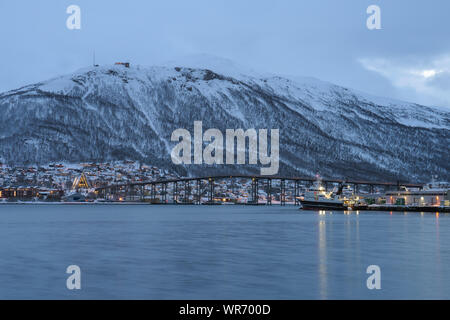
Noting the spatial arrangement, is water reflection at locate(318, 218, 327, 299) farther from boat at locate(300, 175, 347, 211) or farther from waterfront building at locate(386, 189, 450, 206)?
waterfront building at locate(386, 189, 450, 206)

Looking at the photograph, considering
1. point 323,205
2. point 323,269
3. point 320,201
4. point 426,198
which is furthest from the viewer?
point 320,201

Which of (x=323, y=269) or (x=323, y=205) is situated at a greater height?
(x=323, y=269)

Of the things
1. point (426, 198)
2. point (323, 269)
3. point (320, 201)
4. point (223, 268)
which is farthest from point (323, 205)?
point (223, 268)

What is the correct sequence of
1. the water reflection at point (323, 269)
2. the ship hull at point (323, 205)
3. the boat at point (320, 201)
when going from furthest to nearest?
the boat at point (320, 201)
the ship hull at point (323, 205)
the water reflection at point (323, 269)

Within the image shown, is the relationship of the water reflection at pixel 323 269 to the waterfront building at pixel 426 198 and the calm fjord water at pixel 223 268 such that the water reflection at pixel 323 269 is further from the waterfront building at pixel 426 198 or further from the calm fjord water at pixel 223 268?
the waterfront building at pixel 426 198

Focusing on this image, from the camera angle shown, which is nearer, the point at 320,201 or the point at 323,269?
the point at 323,269

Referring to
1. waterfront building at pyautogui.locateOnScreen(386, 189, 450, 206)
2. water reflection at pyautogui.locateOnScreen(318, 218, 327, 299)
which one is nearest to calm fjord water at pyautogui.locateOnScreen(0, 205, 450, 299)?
water reflection at pyautogui.locateOnScreen(318, 218, 327, 299)

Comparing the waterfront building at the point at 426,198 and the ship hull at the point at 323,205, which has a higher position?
the waterfront building at the point at 426,198

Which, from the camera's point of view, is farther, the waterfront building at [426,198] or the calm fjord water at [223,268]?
the waterfront building at [426,198]

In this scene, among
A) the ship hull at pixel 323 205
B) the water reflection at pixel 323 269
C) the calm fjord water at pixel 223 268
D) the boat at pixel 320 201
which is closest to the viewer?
the calm fjord water at pixel 223 268

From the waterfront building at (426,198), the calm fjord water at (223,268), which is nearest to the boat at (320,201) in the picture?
the waterfront building at (426,198)

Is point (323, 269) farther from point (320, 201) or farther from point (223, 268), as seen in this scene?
point (320, 201)
